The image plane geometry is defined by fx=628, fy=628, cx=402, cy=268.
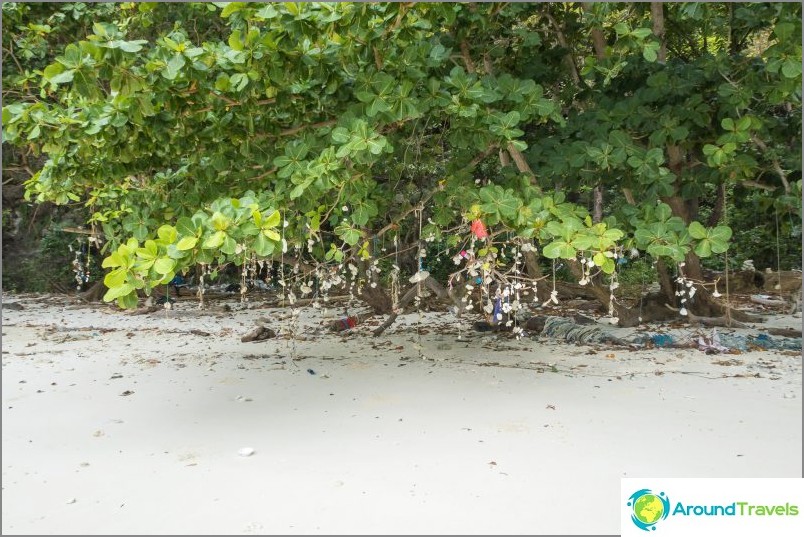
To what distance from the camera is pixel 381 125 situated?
A: 2.94m

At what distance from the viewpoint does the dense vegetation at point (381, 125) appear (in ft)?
8.32

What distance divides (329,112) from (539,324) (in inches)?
113

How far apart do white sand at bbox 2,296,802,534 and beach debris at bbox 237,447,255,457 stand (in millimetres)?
46

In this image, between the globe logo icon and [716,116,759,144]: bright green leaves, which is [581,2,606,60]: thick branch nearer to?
[716,116,759,144]: bright green leaves

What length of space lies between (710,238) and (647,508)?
4.41 feet

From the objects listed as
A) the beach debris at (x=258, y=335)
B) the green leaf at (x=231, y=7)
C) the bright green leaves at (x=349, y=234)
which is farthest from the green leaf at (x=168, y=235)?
the beach debris at (x=258, y=335)

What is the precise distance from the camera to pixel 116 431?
276 centimetres

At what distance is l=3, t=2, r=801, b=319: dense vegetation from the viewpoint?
2535 mm

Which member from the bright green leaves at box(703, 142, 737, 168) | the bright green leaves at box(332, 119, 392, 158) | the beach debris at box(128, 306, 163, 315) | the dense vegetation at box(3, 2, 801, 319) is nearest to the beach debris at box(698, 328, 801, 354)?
the dense vegetation at box(3, 2, 801, 319)

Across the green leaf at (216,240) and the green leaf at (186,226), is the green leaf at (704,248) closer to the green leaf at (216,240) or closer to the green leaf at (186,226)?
the green leaf at (216,240)

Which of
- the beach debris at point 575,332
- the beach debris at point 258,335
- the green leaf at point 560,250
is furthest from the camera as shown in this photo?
the beach debris at point 258,335

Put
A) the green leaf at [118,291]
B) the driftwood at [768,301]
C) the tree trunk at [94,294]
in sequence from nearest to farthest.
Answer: the green leaf at [118,291]
the driftwood at [768,301]
the tree trunk at [94,294]

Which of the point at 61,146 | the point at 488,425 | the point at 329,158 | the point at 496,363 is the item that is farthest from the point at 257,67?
the point at 496,363

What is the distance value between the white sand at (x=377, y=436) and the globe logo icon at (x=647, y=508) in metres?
0.06
